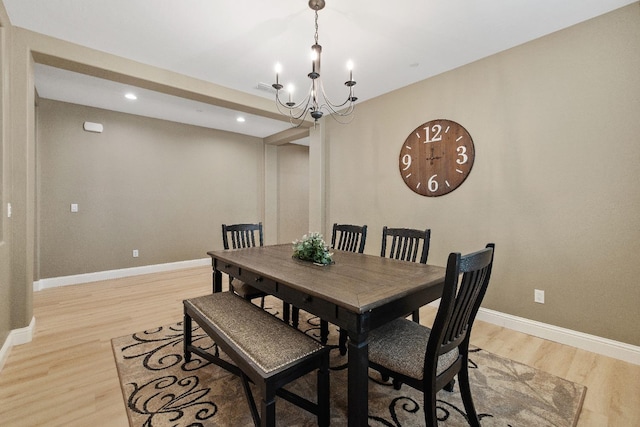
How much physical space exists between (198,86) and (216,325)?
9.13 ft

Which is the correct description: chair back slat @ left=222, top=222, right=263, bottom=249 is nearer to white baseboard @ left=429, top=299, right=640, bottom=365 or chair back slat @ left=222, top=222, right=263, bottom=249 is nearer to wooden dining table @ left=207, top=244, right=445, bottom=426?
wooden dining table @ left=207, top=244, right=445, bottom=426

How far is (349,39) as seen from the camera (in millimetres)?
2504

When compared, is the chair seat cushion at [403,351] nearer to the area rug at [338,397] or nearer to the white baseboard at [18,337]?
the area rug at [338,397]

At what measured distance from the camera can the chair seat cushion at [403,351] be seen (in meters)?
1.30

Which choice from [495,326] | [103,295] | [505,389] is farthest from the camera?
[103,295]

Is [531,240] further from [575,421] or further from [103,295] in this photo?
[103,295]

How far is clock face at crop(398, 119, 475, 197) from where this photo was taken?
2.99 m

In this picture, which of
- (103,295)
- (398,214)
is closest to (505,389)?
(398,214)

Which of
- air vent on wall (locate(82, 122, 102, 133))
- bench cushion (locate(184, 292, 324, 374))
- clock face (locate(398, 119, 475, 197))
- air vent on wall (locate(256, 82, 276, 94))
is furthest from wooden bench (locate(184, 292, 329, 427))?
air vent on wall (locate(82, 122, 102, 133))

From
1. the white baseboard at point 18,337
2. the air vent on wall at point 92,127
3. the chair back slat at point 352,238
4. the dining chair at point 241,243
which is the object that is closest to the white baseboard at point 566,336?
the chair back slat at point 352,238

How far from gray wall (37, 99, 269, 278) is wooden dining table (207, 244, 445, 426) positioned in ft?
10.5

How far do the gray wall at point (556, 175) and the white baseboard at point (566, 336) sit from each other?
0.17 feet

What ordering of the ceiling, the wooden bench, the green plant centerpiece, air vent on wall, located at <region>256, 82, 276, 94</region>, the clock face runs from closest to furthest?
the wooden bench
the green plant centerpiece
the ceiling
the clock face
air vent on wall, located at <region>256, 82, 276, 94</region>

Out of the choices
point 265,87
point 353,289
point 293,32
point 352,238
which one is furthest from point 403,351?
point 265,87
